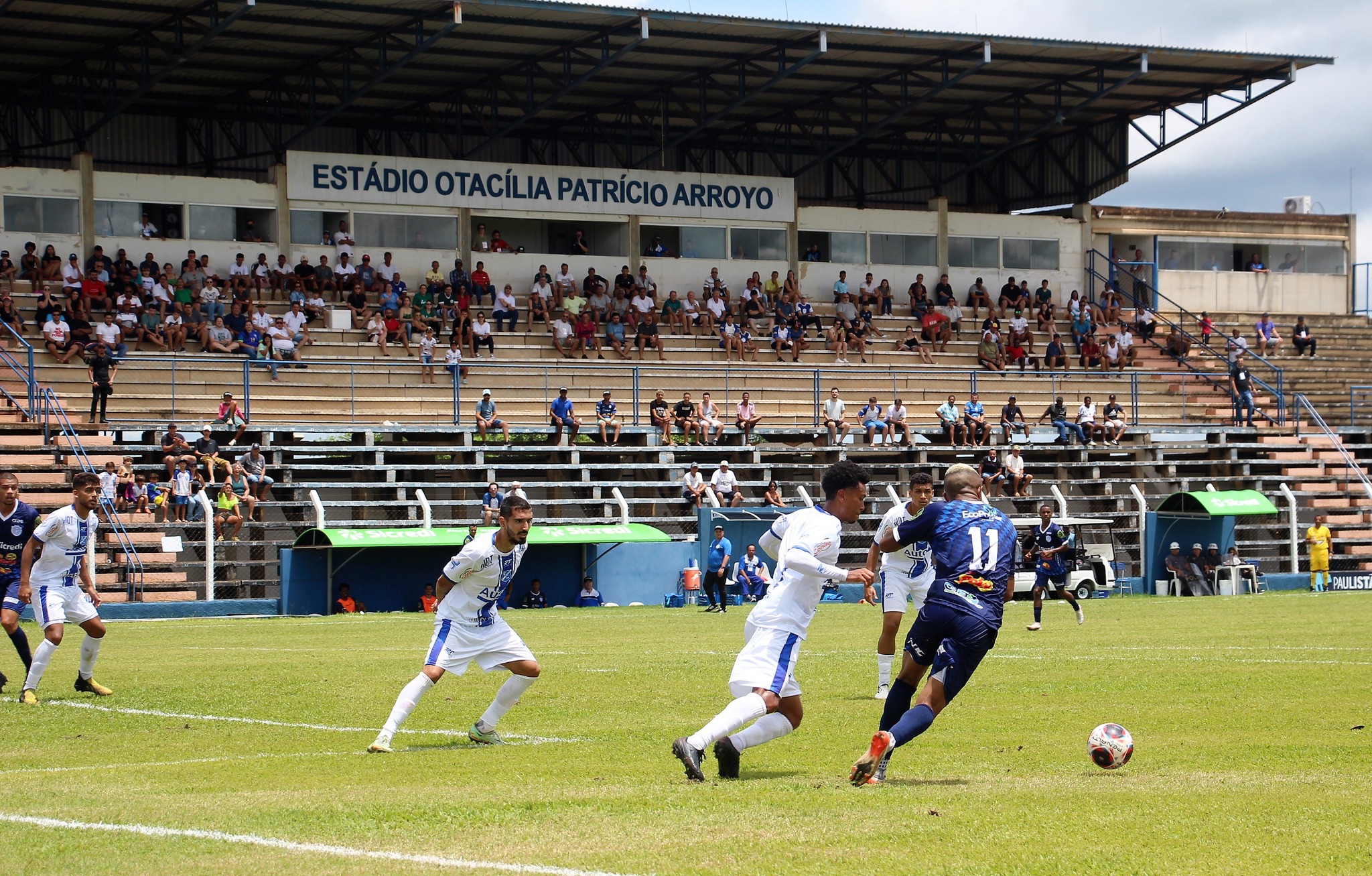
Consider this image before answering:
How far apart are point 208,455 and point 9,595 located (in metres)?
18.0

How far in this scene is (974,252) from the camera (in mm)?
51656

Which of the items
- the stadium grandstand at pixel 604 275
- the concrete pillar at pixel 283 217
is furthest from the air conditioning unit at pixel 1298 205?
the concrete pillar at pixel 283 217

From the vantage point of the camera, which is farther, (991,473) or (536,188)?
(536,188)

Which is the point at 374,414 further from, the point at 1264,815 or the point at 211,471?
the point at 1264,815

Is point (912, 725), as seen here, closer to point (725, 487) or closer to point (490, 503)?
point (490, 503)

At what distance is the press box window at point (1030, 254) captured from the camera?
2046 inches

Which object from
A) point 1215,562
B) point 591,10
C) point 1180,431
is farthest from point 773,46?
point 1215,562

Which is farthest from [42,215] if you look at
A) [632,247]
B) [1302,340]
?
[1302,340]

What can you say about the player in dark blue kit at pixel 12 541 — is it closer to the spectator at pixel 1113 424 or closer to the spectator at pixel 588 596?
the spectator at pixel 588 596

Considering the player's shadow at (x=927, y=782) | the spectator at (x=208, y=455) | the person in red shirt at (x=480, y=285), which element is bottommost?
the player's shadow at (x=927, y=782)

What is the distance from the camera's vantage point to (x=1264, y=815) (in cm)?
792

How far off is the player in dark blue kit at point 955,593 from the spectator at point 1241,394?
37.5 metres

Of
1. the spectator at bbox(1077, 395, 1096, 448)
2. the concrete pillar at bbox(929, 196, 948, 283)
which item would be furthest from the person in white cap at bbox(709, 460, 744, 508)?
the concrete pillar at bbox(929, 196, 948, 283)

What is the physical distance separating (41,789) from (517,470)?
2651cm
